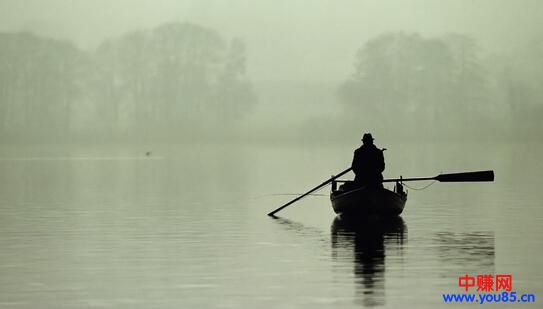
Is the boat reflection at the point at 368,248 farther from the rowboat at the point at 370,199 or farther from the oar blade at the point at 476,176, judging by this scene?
the oar blade at the point at 476,176

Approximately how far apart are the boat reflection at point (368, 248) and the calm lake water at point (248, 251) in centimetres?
3

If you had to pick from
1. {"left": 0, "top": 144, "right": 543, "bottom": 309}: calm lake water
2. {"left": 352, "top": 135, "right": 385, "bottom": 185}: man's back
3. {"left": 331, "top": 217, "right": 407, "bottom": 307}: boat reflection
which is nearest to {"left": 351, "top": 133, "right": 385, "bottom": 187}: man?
{"left": 352, "top": 135, "right": 385, "bottom": 185}: man's back

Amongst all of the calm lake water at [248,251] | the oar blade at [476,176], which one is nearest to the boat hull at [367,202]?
the calm lake water at [248,251]

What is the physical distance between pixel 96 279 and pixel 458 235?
11.3 meters

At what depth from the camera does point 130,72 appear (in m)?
144

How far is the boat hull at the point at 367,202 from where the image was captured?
3406 cm

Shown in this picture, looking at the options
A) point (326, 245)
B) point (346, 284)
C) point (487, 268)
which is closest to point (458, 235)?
point (326, 245)

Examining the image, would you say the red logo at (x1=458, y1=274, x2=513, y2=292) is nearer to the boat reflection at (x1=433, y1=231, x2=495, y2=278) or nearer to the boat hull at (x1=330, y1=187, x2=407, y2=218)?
the boat reflection at (x1=433, y1=231, x2=495, y2=278)

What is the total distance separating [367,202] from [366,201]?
0.13ft

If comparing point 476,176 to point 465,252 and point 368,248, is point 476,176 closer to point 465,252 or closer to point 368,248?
point 368,248

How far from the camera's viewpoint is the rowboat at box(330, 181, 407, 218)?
112ft

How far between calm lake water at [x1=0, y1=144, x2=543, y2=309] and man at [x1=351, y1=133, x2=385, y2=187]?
170cm

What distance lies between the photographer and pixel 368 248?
26484 millimetres

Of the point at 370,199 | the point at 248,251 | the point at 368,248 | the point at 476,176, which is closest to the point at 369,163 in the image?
the point at 370,199
